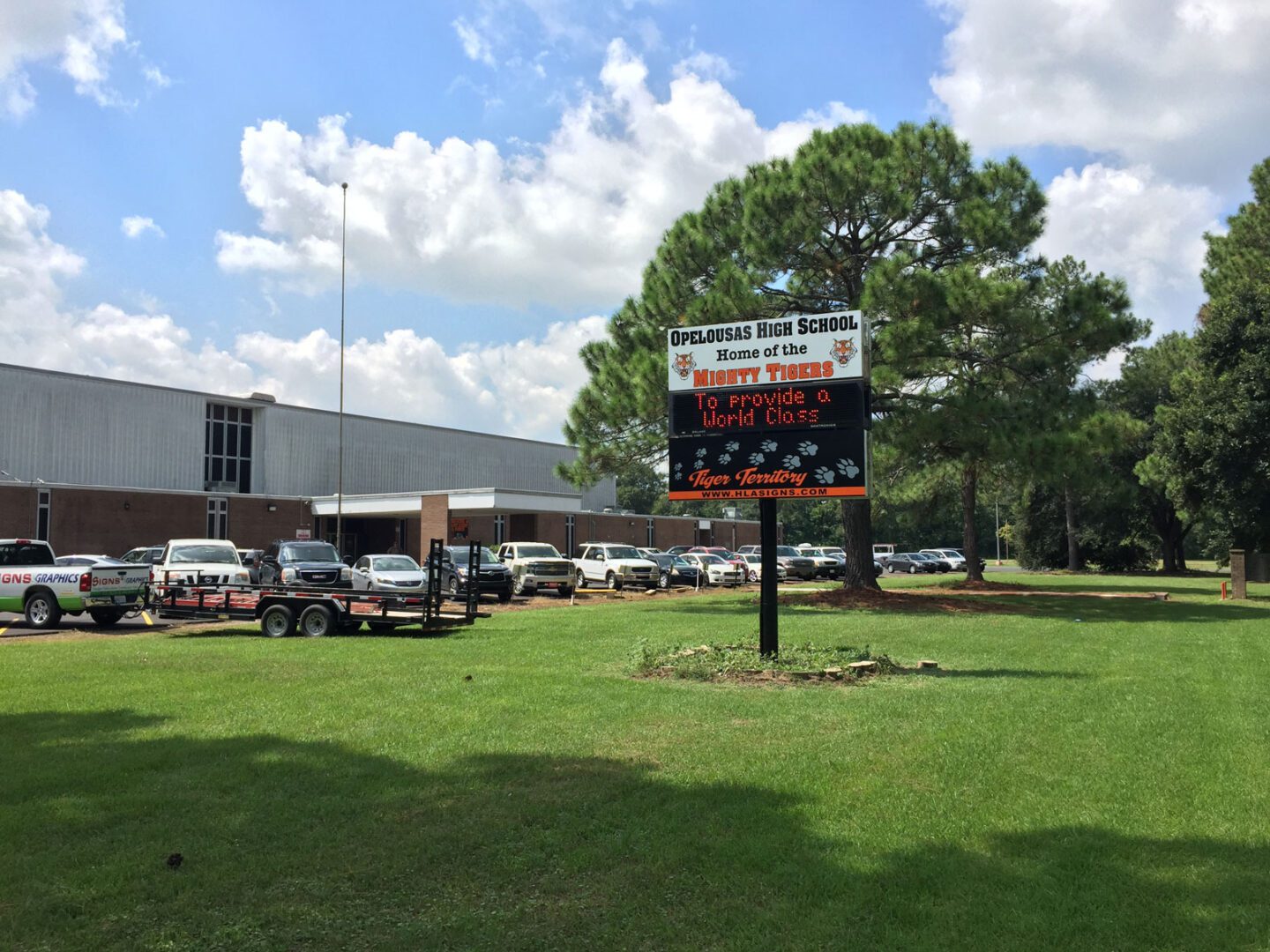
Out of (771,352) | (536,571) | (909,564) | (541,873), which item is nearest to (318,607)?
(771,352)

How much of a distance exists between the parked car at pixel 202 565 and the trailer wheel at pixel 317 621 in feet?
17.4

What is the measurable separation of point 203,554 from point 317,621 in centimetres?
740

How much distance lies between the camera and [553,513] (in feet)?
190

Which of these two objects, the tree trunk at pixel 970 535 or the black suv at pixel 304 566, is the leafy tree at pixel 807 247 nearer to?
the black suv at pixel 304 566

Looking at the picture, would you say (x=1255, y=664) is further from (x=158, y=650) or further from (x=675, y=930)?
(x=158, y=650)

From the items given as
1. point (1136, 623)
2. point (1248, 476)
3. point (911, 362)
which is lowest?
point (1136, 623)

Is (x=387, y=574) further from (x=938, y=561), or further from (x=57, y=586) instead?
(x=938, y=561)

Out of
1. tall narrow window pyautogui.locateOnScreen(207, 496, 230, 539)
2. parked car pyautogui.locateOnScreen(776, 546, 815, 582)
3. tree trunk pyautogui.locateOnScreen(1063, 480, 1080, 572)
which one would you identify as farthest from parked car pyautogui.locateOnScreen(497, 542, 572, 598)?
tree trunk pyautogui.locateOnScreen(1063, 480, 1080, 572)

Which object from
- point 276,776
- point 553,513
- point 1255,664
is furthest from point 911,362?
point 553,513

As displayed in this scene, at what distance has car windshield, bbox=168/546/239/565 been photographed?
24.3m

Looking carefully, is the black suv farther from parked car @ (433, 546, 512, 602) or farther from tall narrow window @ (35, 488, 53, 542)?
tall narrow window @ (35, 488, 53, 542)

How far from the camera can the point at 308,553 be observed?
25.7 m

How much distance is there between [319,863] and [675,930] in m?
2.08

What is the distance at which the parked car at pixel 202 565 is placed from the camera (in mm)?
23641
